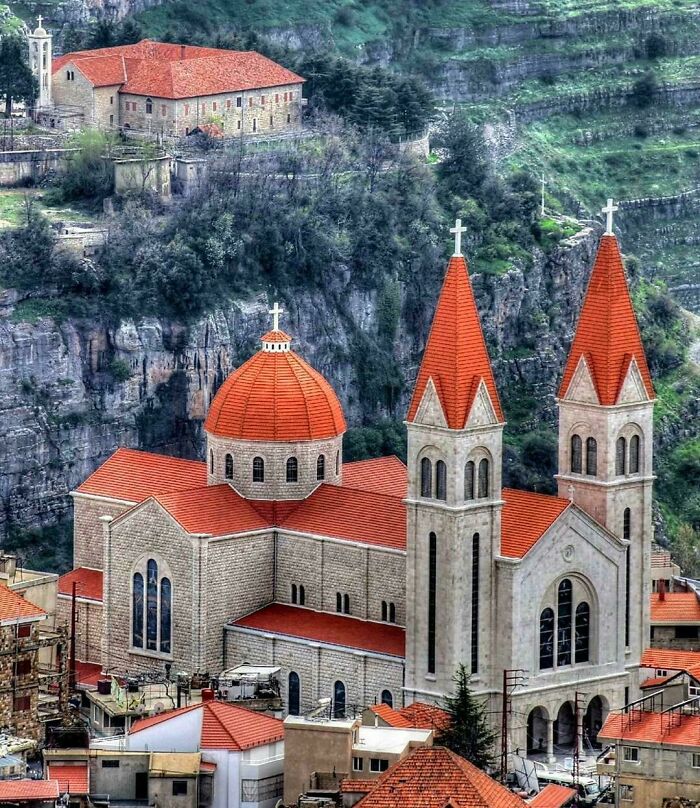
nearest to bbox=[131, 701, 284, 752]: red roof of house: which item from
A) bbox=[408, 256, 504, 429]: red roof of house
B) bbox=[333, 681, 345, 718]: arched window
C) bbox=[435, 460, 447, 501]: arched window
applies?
bbox=[333, 681, 345, 718]: arched window

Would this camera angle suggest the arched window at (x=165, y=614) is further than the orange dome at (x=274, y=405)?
No

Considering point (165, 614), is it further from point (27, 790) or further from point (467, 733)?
point (27, 790)

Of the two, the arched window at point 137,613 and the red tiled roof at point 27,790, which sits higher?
the arched window at point 137,613

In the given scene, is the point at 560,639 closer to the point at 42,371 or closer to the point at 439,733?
the point at 439,733

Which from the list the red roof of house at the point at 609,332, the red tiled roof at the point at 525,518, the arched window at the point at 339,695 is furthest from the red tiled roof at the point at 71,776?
the red roof of house at the point at 609,332

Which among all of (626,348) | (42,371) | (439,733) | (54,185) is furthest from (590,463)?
(54,185)

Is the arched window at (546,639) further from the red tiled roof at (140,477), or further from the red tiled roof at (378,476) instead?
the red tiled roof at (140,477)

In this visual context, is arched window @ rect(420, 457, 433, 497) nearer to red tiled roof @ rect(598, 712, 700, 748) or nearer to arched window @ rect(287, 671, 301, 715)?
arched window @ rect(287, 671, 301, 715)
